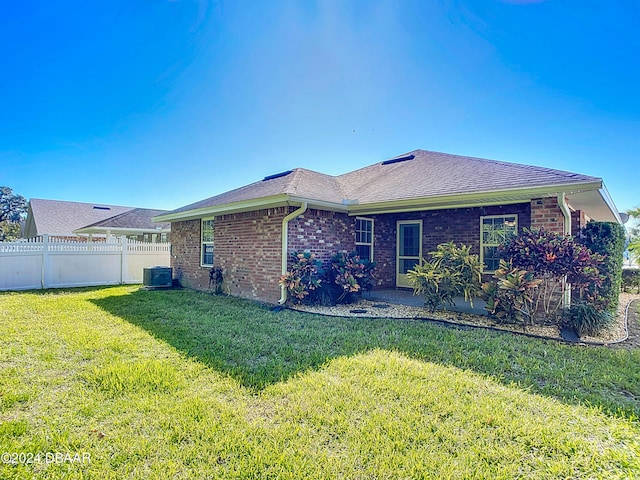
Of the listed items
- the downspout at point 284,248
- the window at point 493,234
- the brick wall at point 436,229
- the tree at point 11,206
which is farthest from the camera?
the tree at point 11,206

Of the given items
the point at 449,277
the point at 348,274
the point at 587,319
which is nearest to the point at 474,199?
the point at 449,277

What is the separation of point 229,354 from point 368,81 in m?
8.20

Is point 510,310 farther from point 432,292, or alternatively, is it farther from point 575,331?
point 432,292

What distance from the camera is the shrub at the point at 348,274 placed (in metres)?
7.91

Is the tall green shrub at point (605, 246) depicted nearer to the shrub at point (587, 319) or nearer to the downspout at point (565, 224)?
the downspout at point (565, 224)

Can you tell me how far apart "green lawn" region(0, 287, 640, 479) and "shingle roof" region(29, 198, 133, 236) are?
21.6m

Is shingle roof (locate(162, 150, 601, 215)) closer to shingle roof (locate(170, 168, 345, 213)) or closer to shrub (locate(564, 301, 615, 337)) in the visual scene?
shingle roof (locate(170, 168, 345, 213))

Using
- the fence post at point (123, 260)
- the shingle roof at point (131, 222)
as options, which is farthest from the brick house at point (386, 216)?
the shingle roof at point (131, 222)

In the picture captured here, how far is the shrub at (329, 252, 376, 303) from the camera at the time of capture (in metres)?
7.91

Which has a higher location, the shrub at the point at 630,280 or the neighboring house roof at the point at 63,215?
the neighboring house roof at the point at 63,215

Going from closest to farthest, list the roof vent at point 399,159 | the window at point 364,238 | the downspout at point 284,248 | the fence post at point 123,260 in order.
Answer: the downspout at point 284,248, the window at point 364,238, the roof vent at point 399,159, the fence post at point 123,260

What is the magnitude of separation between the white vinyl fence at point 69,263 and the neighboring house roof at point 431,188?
351 cm

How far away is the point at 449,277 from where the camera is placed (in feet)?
21.9

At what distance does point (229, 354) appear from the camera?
14.6 ft
